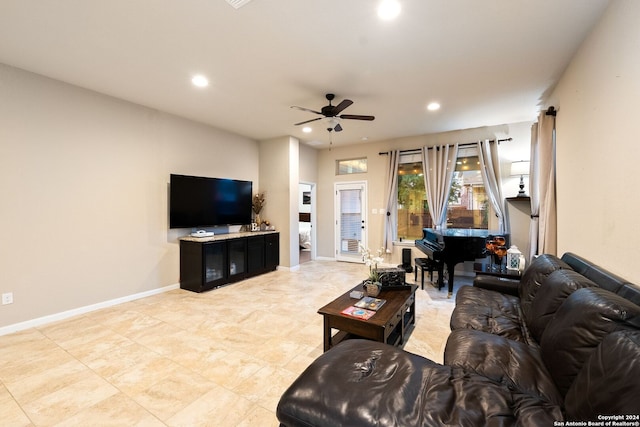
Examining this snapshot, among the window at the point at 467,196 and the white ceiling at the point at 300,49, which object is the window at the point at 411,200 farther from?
the white ceiling at the point at 300,49

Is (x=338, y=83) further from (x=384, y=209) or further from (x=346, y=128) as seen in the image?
(x=384, y=209)

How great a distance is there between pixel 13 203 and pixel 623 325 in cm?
513

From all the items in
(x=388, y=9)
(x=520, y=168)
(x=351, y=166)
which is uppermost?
(x=388, y=9)

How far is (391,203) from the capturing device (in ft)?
20.1

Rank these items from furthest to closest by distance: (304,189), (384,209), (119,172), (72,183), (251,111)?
(304,189)
(384,209)
(251,111)
(119,172)
(72,183)

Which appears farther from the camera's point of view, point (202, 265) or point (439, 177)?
point (439, 177)

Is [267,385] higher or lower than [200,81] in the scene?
lower

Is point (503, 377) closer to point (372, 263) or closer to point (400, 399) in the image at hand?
point (400, 399)

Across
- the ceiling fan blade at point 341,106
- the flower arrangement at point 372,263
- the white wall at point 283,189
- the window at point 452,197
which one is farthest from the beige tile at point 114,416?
the window at point 452,197

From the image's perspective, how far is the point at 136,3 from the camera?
211 cm

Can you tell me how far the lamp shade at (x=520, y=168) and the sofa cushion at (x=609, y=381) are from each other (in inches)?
177

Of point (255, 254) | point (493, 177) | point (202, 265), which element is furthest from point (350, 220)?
point (202, 265)

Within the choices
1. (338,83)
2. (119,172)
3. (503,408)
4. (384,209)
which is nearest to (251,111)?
(338,83)

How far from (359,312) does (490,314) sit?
1.12m
